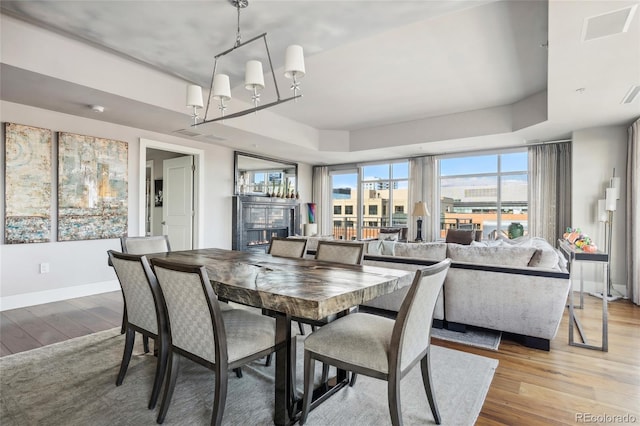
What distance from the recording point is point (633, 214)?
4.25 metres

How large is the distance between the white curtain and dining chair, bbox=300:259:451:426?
415 cm

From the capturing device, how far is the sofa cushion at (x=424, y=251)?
10.4 ft

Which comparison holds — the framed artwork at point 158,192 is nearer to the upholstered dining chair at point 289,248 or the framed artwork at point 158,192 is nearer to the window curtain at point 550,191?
the upholstered dining chair at point 289,248

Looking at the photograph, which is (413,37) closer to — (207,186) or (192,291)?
(192,291)

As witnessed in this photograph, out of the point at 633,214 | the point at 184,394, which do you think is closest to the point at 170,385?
the point at 184,394

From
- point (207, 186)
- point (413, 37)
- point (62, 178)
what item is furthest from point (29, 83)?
point (413, 37)

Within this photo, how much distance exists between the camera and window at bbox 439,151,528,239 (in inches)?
243

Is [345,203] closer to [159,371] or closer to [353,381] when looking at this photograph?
[353,381]

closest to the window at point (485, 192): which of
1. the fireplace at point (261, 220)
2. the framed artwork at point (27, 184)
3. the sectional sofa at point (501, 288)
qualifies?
the fireplace at point (261, 220)

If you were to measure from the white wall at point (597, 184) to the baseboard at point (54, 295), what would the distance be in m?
6.80

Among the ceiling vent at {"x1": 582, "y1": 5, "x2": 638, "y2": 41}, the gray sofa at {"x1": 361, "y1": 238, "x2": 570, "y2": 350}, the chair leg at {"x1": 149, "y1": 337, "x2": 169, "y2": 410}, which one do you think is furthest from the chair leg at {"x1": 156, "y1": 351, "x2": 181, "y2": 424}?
the ceiling vent at {"x1": 582, "y1": 5, "x2": 638, "y2": 41}

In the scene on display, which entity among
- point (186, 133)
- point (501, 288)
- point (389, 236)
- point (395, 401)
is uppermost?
point (186, 133)

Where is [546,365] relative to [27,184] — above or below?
below

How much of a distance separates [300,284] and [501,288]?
80.0 inches
